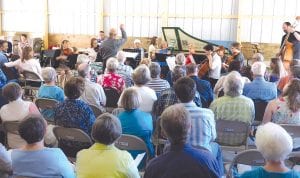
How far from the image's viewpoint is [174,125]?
227cm

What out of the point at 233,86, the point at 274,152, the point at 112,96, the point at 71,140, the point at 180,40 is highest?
the point at 180,40

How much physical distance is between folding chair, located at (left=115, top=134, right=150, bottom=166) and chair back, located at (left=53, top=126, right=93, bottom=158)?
0.97 ft

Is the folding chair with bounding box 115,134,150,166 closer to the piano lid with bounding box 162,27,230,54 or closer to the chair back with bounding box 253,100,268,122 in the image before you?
the chair back with bounding box 253,100,268,122

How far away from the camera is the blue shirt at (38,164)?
8.56 ft

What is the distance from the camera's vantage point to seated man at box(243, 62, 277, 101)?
5180mm

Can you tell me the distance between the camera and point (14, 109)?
405 centimetres

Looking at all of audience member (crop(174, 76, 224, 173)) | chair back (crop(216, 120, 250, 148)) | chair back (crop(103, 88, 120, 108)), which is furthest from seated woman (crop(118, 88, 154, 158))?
chair back (crop(103, 88, 120, 108))

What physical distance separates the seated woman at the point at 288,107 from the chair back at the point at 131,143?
5.01ft

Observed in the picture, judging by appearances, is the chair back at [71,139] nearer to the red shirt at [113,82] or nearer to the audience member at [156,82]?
the audience member at [156,82]

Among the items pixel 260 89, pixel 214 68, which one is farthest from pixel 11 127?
pixel 214 68

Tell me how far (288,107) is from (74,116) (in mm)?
2067

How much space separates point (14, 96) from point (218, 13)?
31.7 ft

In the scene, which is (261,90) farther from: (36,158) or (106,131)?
(36,158)

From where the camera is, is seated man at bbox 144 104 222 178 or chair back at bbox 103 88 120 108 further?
chair back at bbox 103 88 120 108
